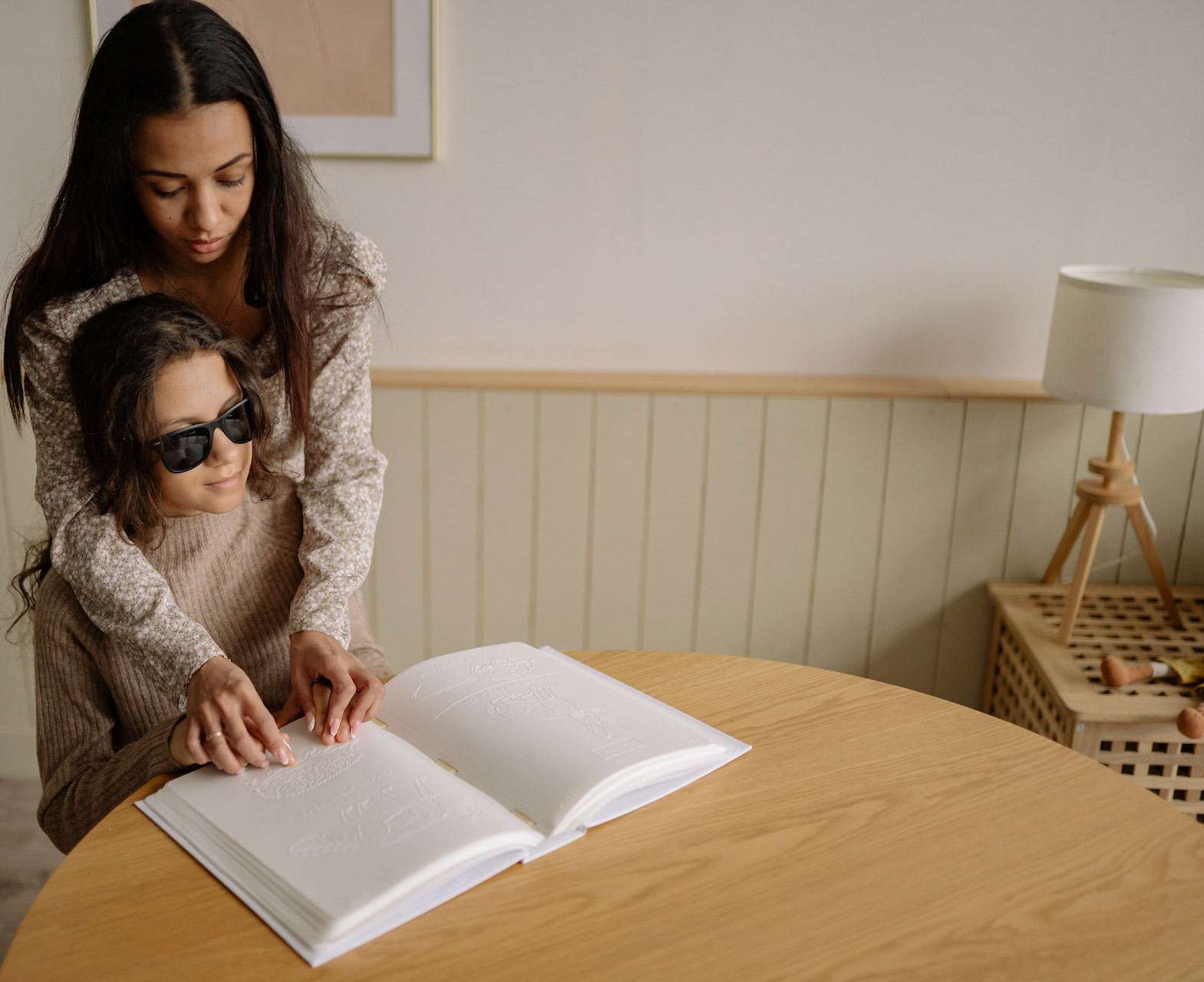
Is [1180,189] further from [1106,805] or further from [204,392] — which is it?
[204,392]

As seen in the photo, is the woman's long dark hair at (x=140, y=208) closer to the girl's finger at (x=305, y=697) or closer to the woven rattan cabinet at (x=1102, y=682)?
the girl's finger at (x=305, y=697)

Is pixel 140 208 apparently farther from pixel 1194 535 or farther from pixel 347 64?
pixel 1194 535

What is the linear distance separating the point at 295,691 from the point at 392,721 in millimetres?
114

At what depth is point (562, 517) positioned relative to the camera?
225 cm

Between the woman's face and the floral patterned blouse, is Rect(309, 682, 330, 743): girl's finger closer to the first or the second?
the floral patterned blouse

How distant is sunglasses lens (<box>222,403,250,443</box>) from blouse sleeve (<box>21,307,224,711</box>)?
156 mm

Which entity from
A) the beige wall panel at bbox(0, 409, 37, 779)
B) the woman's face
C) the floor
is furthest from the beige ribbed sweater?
the beige wall panel at bbox(0, 409, 37, 779)

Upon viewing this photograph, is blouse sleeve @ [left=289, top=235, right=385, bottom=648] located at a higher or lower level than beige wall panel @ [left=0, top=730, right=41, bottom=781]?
higher

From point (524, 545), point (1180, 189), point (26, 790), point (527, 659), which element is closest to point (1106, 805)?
point (527, 659)

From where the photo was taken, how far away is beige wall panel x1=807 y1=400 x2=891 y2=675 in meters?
2.21

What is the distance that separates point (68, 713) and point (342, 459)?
42cm

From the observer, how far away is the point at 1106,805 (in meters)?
1.05

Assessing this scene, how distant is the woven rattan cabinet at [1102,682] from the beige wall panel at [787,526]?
401mm

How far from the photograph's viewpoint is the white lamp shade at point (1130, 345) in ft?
5.98
